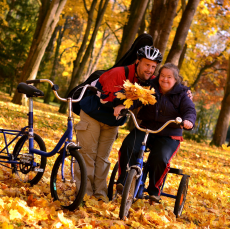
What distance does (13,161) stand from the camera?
4.02 meters

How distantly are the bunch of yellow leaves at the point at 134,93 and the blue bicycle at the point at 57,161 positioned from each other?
0.43 metres

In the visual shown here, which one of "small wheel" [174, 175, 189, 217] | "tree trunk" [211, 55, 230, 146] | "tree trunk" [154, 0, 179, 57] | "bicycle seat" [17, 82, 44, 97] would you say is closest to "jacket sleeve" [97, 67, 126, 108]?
"bicycle seat" [17, 82, 44, 97]

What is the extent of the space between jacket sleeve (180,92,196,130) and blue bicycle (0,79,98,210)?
1097 millimetres

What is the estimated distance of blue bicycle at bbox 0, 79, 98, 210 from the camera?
351cm

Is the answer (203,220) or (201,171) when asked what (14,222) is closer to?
(203,220)

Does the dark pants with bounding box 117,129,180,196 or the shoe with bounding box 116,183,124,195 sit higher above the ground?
the dark pants with bounding box 117,129,180,196

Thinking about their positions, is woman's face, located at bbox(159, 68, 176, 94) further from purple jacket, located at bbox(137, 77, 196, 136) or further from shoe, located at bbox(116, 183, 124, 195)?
shoe, located at bbox(116, 183, 124, 195)

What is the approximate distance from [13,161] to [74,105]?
1.09m

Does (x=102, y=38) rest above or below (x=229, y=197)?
above

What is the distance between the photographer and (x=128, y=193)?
3451mm

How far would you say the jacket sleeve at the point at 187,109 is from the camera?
12.2 feet

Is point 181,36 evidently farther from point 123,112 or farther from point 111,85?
point 123,112

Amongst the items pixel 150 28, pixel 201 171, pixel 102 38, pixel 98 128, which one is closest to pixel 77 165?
pixel 98 128

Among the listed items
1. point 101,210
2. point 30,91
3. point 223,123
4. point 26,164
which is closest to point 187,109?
point 101,210
